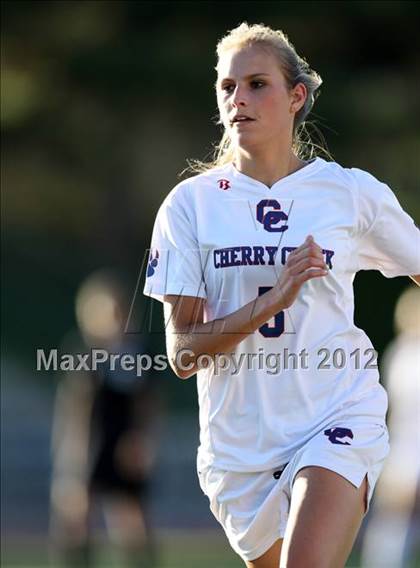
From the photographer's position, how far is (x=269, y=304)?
12.9 feet

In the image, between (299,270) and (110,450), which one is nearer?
(299,270)

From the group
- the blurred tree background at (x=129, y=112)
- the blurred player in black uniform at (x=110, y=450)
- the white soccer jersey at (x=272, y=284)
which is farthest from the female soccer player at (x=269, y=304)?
the blurred tree background at (x=129, y=112)

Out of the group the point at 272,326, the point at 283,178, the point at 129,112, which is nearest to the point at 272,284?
the point at 272,326

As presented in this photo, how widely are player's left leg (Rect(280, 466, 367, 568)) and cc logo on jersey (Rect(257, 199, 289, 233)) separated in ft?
2.63

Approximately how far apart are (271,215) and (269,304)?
436mm

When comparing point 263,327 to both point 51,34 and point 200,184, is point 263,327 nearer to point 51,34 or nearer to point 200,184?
point 200,184

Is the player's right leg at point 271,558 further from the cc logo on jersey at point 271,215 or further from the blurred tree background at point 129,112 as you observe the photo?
the blurred tree background at point 129,112

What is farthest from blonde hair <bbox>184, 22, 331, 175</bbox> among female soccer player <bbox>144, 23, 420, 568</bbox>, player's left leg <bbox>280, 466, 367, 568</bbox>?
player's left leg <bbox>280, 466, 367, 568</bbox>

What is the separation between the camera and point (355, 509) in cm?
392

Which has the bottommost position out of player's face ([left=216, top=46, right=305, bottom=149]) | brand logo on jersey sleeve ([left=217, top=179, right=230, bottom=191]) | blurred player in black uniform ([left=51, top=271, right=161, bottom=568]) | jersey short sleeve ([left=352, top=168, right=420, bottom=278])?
blurred player in black uniform ([left=51, top=271, right=161, bottom=568])

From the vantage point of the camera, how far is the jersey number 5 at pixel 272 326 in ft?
13.6

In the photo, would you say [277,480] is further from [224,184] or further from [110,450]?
[110,450]

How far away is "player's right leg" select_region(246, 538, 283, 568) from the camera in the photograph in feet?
13.8

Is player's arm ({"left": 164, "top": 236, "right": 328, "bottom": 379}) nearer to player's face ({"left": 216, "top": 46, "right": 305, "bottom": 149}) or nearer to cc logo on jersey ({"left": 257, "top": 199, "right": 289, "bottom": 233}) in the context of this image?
cc logo on jersey ({"left": 257, "top": 199, "right": 289, "bottom": 233})
